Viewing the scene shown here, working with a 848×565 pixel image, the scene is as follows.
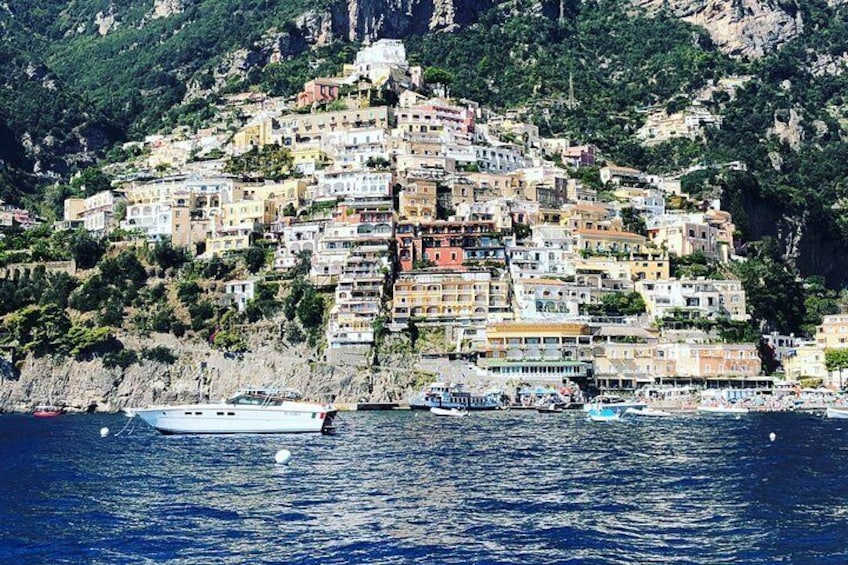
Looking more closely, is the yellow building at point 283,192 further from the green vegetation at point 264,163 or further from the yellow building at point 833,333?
the yellow building at point 833,333

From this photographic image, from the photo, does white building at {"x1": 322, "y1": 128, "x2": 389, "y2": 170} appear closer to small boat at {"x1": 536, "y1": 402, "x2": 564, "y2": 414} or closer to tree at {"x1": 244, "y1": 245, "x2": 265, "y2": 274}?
tree at {"x1": 244, "y1": 245, "x2": 265, "y2": 274}

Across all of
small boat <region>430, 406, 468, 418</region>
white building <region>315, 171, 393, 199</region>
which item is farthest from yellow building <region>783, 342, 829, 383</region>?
white building <region>315, 171, 393, 199</region>

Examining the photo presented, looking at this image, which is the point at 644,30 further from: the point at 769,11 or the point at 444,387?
the point at 444,387

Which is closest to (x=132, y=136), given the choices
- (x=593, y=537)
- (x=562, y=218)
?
(x=562, y=218)

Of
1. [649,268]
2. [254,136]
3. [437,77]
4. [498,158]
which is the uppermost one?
[437,77]

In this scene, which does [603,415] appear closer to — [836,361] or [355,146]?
[836,361]

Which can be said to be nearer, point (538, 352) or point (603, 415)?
point (603, 415)

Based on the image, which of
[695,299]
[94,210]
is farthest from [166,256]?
[695,299]
